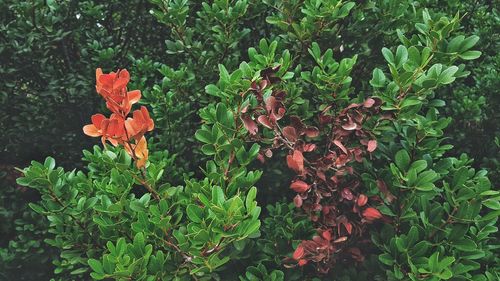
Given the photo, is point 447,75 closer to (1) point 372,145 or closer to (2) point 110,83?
(1) point 372,145

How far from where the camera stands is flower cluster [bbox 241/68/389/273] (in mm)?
1936

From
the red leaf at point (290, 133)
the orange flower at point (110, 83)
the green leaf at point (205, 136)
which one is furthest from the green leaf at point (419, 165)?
the orange flower at point (110, 83)

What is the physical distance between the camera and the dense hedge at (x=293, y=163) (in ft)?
6.22

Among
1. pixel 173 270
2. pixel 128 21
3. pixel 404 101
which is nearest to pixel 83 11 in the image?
pixel 128 21

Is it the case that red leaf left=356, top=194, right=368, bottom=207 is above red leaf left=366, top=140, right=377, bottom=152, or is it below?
below

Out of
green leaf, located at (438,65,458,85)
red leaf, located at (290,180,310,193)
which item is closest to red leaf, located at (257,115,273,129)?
red leaf, located at (290,180,310,193)

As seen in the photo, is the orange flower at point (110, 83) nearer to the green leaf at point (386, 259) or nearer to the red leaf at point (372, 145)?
the red leaf at point (372, 145)

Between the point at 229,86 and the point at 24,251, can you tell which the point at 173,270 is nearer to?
the point at 229,86

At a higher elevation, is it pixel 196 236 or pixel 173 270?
pixel 196 236

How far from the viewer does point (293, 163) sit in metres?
1.89

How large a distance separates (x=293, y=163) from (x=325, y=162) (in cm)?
16

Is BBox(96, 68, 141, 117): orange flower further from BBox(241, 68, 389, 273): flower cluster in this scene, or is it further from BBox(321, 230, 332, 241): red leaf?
BBox(321, 230, 332, 241): red leaf

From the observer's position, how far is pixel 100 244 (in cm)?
228

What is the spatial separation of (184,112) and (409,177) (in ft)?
4.30
